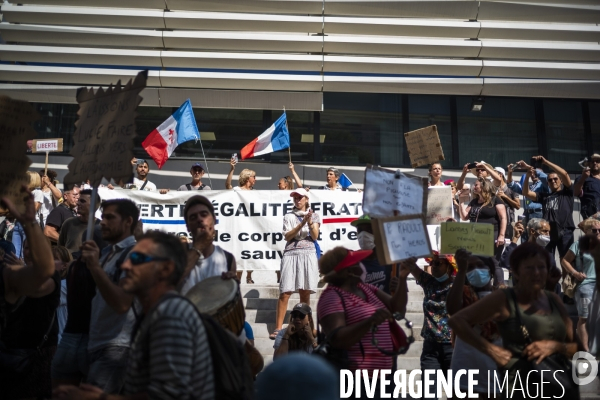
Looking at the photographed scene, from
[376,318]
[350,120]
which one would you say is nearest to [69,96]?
[350,120]

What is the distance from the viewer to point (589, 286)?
25.5 feet

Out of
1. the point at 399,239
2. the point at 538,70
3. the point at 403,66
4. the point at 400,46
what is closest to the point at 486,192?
the point at 399,239

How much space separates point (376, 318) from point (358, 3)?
12040mm

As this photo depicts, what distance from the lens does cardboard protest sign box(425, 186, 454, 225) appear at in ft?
23.4

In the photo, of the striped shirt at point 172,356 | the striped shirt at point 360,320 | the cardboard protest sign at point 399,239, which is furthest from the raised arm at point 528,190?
the striped shirt at point 172,356

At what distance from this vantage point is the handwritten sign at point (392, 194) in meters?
5.28

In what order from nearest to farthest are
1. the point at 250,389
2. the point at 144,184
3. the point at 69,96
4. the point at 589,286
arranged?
the point at 250,389, the point at 589,286, the point at 144,184, the point at 69,96

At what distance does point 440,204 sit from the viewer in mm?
7266

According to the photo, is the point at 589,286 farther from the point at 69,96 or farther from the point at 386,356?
the point at 69,96

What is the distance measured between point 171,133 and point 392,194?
7470mm

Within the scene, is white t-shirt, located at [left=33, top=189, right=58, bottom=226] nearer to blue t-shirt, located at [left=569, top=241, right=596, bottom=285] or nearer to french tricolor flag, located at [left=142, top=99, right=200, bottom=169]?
french tricolor flag, located at [left=142, top=99, right=200, bottom=169]

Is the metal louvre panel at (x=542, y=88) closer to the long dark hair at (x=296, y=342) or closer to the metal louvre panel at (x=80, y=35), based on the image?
the metal louvre panel at (x=80, y=35)

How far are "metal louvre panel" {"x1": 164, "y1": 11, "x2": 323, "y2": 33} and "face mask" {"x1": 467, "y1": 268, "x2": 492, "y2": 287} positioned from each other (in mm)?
10780

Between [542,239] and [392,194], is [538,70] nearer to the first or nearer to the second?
[542,239]
